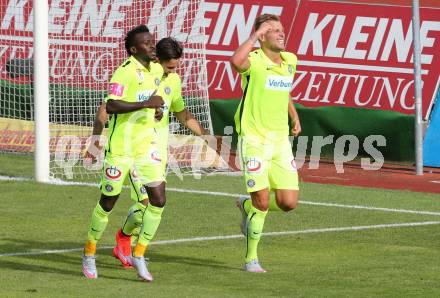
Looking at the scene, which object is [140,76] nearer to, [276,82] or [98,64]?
[276,82]

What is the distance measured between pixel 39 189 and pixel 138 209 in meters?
5.66

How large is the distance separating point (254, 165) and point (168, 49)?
130cm

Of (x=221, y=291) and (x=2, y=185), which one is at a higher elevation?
(x=221, y=291)

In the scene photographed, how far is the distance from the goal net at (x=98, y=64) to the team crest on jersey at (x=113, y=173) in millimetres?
8438

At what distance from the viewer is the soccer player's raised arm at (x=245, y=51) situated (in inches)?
450

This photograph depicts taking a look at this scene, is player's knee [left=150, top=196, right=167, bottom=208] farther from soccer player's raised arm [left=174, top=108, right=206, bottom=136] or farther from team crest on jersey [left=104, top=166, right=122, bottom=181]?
soccer player's raised arm [left=174, top=108, right=206, bottom=136]

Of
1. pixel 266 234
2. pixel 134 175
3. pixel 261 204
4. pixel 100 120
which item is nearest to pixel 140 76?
pixel 100 120

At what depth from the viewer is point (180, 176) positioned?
1927 cm

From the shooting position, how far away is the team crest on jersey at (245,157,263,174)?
11.7 metres

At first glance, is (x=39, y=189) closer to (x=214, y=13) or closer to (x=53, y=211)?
(x=53, y=211)

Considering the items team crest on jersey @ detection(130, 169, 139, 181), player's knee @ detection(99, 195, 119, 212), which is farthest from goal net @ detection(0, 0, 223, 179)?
player's knee @ detection(99, 195, 119, 212)

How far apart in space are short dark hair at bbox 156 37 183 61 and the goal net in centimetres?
808

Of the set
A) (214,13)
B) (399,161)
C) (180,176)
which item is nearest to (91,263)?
(180,176)

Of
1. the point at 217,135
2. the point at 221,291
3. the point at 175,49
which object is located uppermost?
the point at 175,49
